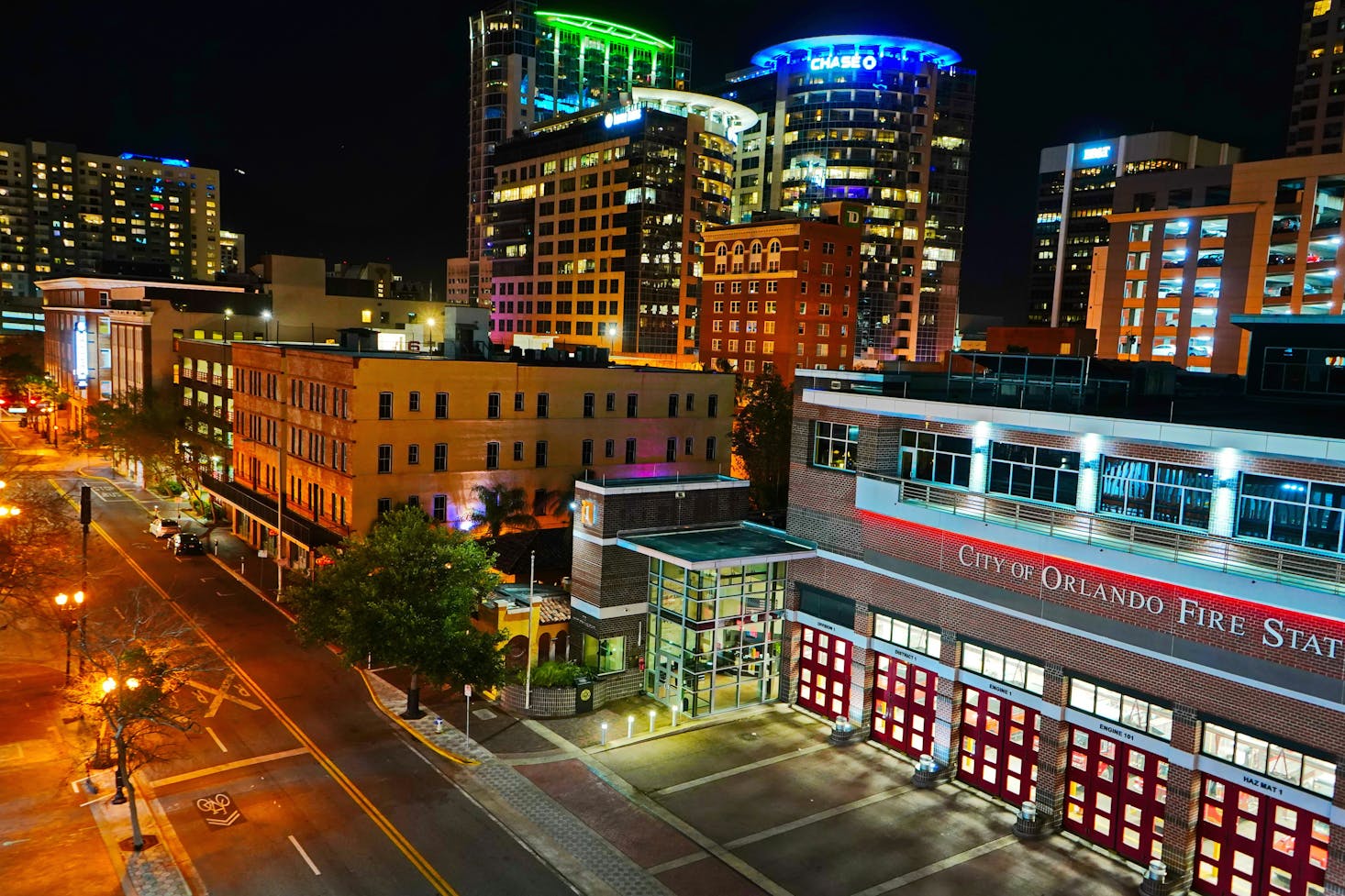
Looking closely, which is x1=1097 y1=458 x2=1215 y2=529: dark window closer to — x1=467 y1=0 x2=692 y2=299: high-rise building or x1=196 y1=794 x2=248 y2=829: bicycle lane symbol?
x1=196 y1=794 x2=248 y2=829: bicycle lane symbol

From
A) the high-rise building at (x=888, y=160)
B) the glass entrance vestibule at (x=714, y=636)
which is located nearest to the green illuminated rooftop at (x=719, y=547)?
the glass entrance vestibule at (x=714, y=636)

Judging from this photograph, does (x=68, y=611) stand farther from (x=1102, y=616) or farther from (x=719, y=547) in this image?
(x=1102, y=616)

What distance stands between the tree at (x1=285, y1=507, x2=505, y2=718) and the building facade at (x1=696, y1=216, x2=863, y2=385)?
79517mm

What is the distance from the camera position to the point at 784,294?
111312mm

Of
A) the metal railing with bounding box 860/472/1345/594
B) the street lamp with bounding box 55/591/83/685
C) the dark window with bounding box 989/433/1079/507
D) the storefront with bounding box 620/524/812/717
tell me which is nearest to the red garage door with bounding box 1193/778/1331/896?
the metal railing with bounding box 860/472/1345/594

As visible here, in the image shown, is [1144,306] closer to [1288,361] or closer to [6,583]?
[1288,361]

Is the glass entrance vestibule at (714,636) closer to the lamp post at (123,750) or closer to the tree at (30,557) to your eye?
the lamp post at (123,750)

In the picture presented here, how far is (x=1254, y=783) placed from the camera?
2269cm

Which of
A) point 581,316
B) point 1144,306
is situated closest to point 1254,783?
point 1144,306

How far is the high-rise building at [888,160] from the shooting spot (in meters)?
145

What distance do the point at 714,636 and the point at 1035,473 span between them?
513 inches

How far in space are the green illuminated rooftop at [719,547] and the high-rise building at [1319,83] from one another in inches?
4851

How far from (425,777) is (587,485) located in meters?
12.7

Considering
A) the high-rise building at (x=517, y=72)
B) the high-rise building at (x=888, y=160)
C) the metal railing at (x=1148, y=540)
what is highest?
the high-rise building at (x=517, y=72)
